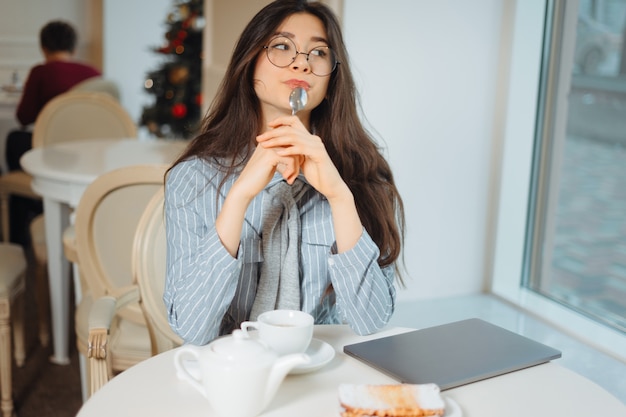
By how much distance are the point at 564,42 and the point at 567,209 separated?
1058mm

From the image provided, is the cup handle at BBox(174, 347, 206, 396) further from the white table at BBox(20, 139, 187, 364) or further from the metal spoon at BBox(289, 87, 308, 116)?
the white table at BBox(20, 139, 187, 364)

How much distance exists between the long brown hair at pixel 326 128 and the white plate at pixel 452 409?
507 millimetres

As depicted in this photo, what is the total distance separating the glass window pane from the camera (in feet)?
8.66

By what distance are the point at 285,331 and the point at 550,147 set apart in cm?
171

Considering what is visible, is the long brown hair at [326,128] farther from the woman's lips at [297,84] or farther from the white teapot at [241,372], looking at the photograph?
the white teapot at [241,372]

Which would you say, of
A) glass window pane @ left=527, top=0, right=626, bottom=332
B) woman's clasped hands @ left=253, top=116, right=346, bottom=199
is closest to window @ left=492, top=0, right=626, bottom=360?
glass window pane @ left=527, top=0, right=626, bottom=332

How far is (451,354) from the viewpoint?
1226 millimetres

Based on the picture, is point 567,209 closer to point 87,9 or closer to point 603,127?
point 603,127

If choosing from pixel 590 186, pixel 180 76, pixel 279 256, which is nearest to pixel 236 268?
pixel 279 256

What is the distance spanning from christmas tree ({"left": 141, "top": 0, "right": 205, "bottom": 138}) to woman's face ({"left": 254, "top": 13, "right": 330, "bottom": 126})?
358 cm

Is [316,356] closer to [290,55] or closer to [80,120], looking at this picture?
[290,55]

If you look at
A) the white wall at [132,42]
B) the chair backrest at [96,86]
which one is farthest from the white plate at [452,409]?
the white wall at [132,42]

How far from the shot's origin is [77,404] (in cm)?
258

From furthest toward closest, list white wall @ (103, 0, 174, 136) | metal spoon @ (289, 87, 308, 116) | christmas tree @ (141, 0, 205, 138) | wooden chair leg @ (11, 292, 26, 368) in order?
white wall @ (103, 0, 174, 136)
christmas tree @ (141, 0, 205, 138)
wooden chair leg @ (11, 292, 26, 368)
metal spoon @ (289, 87, 308, 116)
